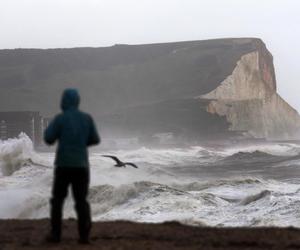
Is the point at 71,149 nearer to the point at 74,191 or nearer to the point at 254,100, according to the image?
the point at 74,191

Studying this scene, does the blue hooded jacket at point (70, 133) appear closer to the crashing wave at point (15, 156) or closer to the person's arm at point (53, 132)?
the person's arm at point (53, 132)

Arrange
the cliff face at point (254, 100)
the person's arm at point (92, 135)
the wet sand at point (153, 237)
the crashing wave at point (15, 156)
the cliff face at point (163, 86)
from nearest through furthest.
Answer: the person's arm at point (92, 135) < the wet sand at point (153, 237) < the crashing wave at point (15, 156) < the cliff face at point (163, 86) < the cliff face at point (254, 100)

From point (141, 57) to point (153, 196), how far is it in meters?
93.8

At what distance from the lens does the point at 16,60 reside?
371 ft

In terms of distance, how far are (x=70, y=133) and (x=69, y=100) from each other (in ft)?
1.01

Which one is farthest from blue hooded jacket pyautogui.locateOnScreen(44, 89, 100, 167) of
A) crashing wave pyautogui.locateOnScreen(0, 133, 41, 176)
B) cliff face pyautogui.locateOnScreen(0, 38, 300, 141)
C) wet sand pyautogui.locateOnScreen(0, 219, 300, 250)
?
cliff face pyautogui.locateOnScreen(0, 38, 300, 141)

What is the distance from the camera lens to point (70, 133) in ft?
22.6

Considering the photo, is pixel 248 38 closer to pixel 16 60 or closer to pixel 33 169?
pixel 16 60

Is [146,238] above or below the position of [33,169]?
above

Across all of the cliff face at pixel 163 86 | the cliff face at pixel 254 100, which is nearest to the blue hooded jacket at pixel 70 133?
Result: the cliff face at pixel 163 86

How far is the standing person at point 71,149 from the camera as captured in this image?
22.5ft

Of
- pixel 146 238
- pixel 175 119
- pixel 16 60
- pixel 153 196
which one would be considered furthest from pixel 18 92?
pixel 146 238

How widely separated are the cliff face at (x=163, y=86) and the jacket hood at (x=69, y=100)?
74.5 metres

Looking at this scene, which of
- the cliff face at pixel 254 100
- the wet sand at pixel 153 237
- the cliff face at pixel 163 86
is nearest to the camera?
the wet sand at pixel 153 237
